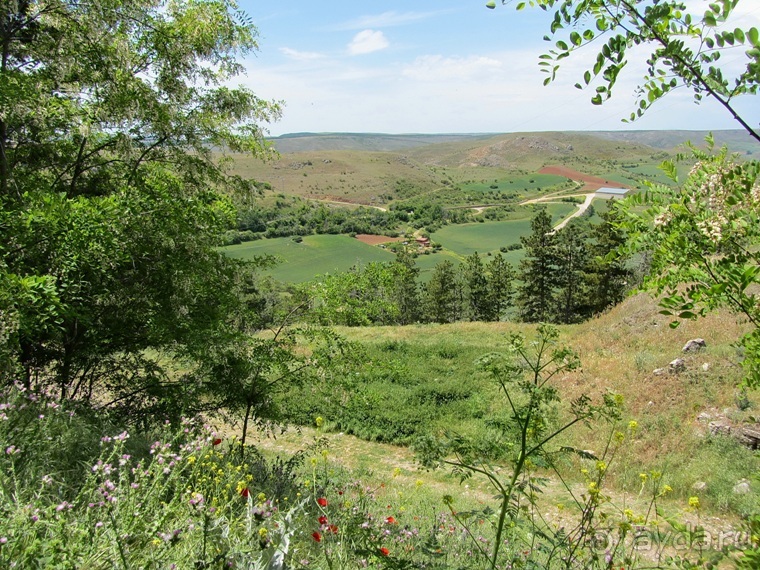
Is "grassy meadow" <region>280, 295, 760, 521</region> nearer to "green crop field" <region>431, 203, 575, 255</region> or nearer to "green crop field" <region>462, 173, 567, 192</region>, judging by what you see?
"green crop field" <region>431, 203, 575, 255</region>

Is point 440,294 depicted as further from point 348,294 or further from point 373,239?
point 373,239

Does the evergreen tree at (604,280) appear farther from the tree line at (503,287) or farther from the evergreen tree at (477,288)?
the evergreen tree at (477,288)

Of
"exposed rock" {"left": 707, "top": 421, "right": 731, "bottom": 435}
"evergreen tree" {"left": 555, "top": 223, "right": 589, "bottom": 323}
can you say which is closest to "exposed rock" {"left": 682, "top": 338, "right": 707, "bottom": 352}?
"exposed rock" {"left": 707, "top": 421, "right": 731, "bottom": 435}

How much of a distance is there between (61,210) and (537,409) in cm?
522

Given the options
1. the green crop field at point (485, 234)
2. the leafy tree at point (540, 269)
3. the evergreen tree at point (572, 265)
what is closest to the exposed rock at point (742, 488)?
the leafy tree at point (540, 269)

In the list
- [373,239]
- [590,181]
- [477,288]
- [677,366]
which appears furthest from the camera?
[590,181]

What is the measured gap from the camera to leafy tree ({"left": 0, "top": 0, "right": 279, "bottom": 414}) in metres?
5.63

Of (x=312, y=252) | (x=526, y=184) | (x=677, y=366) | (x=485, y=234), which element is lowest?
(x=312, y=252)

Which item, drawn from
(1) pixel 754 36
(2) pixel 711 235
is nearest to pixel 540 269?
(2) pixel 711 235

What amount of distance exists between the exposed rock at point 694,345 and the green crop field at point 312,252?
218ft

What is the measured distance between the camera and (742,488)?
841cm

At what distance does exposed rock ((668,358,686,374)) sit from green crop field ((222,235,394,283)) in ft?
219

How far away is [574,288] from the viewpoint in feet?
142

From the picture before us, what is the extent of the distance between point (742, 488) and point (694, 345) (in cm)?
731
